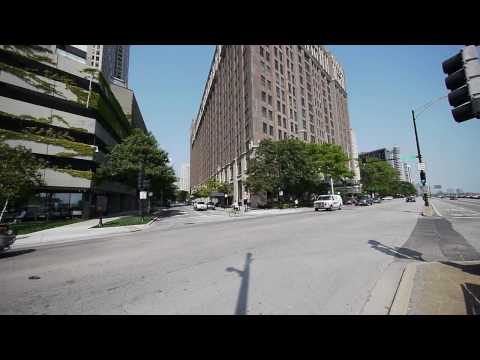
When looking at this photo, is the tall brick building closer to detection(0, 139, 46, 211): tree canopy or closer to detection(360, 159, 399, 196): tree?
detection(360, 159, 399, 196): tree

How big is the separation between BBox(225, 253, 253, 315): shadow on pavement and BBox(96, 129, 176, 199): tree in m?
21.6

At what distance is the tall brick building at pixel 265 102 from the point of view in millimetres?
45344

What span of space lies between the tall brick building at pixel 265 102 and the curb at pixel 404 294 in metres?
35.6

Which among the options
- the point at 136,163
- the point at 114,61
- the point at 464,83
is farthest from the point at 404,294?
the point at 114,61

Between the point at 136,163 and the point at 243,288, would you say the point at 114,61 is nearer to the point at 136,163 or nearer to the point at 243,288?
the point at 136,163

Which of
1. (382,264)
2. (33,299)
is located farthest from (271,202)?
(33,299)

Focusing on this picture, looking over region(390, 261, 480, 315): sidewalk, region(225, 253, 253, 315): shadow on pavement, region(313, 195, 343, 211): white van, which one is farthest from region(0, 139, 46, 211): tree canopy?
region(313, 195, 343, 211): white van

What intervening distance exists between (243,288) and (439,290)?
11.1 feet

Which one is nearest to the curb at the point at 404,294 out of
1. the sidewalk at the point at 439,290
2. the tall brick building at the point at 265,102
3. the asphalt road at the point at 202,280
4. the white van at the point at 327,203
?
the sidewalk at the point at 439,290

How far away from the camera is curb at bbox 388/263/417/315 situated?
2977 millimetres
